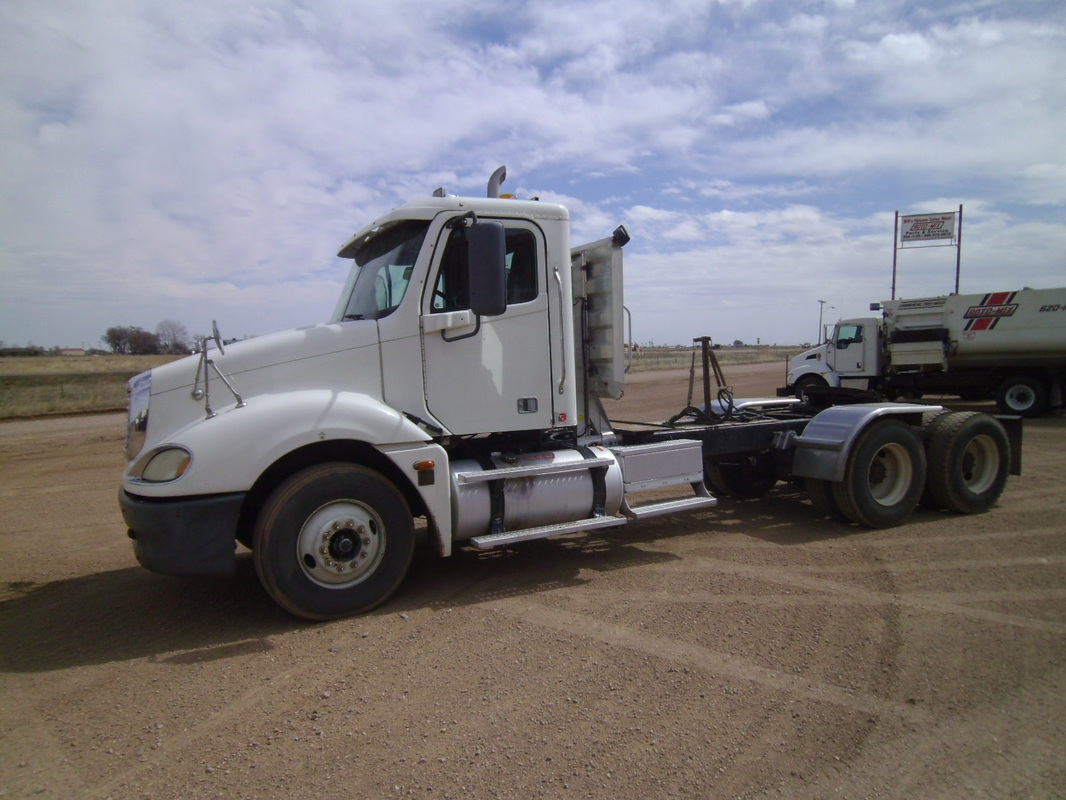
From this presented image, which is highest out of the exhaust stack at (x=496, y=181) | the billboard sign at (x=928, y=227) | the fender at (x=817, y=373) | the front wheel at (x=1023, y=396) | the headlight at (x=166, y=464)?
the billboard sign at (x=928, y=227)

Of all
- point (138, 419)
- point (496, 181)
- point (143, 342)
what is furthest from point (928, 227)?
point (143, 342)

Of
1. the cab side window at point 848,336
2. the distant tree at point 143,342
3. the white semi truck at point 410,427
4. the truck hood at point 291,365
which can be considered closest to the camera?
the white semi truck at point 410,427

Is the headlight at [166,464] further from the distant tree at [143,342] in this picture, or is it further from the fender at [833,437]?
the distant tree at [143,342]

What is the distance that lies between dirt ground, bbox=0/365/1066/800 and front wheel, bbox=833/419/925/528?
0.35m

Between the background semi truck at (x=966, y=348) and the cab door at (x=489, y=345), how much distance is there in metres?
11.3

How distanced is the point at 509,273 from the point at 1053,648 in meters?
4.34

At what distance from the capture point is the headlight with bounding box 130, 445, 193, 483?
167 inches

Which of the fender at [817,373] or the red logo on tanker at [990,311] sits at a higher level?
the red logo on tanker at [990,311]

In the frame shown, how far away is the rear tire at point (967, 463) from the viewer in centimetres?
714

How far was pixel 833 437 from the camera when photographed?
6.71 meters

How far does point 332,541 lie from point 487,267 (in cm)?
215

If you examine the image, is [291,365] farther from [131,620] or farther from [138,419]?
[131,620]

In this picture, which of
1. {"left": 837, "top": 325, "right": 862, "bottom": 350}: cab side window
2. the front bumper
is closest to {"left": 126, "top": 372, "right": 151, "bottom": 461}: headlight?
the front bumper

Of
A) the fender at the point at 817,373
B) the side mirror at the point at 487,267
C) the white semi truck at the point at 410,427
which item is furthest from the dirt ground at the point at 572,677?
the fender at the point at 817,373
